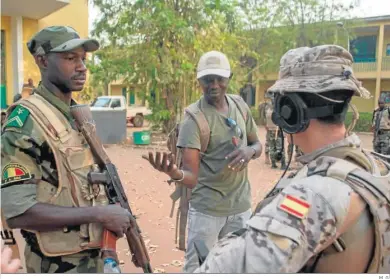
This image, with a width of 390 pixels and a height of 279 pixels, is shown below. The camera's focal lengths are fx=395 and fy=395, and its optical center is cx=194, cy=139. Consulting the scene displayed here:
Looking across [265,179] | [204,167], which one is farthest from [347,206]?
[265,179]

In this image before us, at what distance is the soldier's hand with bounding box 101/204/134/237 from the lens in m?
1.73

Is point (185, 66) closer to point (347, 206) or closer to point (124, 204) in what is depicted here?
point (124, 204)

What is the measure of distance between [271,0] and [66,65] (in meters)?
20.7

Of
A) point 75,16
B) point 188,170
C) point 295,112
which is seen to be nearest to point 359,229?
point 295,112

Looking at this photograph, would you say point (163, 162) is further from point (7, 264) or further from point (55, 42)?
point (7, 264)

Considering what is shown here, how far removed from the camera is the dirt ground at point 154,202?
4035mm

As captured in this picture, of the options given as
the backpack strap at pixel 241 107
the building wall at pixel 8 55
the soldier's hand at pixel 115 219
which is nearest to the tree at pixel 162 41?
the building wall at pixel 8 55

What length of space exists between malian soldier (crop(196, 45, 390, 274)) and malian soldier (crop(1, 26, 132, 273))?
2.56ft

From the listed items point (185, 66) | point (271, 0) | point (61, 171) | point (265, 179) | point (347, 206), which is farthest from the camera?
point (271, 0)

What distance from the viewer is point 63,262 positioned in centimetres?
181

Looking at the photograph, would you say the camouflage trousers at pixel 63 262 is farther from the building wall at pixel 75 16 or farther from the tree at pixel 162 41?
the building wall at pixel 75 16

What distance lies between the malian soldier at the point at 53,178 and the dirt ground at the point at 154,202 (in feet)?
2.00

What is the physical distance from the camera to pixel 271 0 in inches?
820

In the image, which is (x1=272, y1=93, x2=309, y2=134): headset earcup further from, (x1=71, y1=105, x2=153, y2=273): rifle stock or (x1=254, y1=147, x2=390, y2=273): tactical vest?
(x1=71, y1=105, x2=153, y2=273): rifle stock
